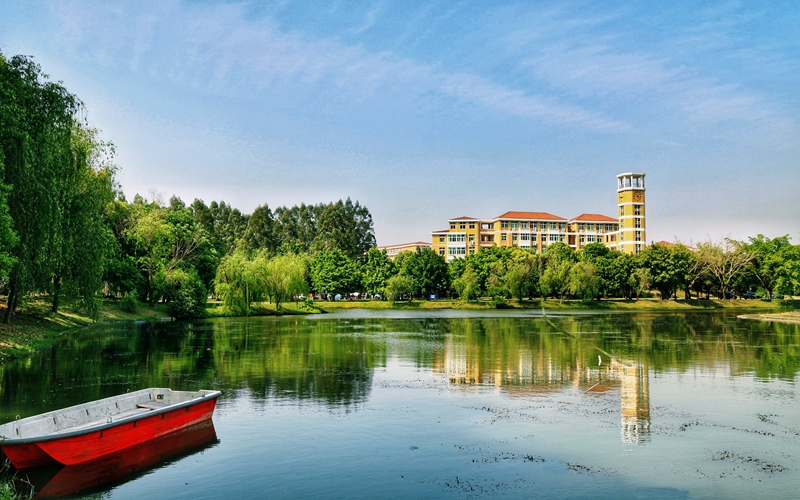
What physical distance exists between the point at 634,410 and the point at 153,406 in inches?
616

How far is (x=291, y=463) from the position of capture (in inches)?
617

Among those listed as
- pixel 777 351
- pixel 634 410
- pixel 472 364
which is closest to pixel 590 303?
pixel 777 351

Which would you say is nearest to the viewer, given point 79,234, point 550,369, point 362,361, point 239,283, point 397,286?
point 550,369

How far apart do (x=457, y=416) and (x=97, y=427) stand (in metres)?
10.8

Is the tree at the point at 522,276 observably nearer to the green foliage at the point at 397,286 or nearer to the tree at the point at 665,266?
the green foliage at the point at 397,286

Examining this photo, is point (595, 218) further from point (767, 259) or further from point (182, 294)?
point (182, 294)

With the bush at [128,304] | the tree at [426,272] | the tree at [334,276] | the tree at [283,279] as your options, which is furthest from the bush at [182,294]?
the tree at [426,272]

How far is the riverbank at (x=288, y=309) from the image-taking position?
126 feet

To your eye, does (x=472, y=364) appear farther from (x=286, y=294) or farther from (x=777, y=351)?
(x=286, y=294)

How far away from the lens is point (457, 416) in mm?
20766

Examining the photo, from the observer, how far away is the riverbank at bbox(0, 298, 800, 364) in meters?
38.4

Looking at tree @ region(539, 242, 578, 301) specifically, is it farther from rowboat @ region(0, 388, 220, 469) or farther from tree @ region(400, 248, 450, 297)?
rowboat @ region(0, 388, 220, 469)

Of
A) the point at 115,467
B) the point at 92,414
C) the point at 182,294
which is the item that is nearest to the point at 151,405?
the point at 92,414

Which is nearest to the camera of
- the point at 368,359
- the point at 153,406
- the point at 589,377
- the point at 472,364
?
the point at 153,406
